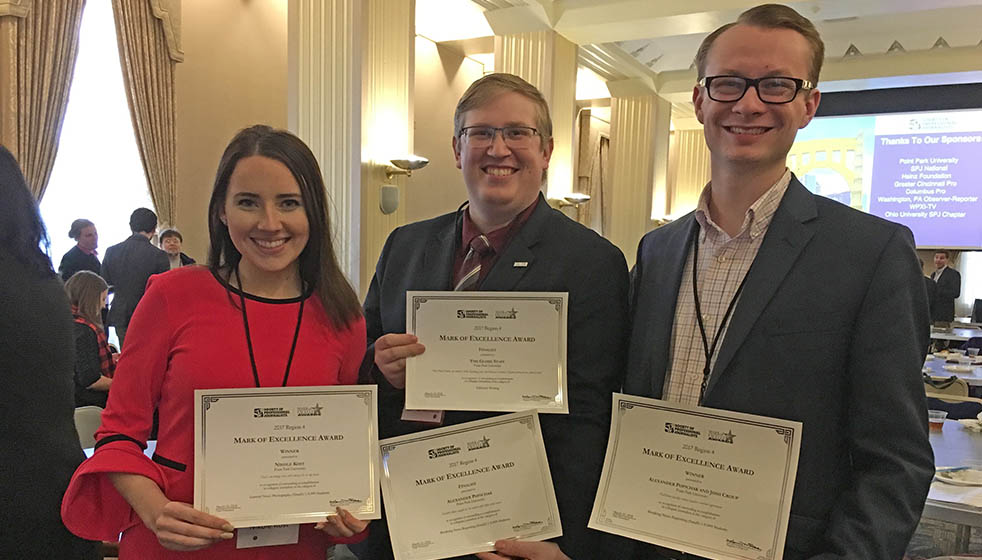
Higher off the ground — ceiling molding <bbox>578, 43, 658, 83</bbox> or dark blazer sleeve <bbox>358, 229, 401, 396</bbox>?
ceiling molding <bbox>578, 43, 658, 83</bbox>

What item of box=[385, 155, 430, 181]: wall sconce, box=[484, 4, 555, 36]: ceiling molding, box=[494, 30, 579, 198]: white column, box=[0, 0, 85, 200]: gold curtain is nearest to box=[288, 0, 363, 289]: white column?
box=[385, 155, 430, 181]: wall sconce

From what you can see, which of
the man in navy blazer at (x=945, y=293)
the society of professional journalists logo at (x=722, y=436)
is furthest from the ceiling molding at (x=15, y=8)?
the man in navy blazer at (x=945, y=293)

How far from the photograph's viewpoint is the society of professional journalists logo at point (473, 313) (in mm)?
1443

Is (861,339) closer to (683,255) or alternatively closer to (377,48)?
(683,255)

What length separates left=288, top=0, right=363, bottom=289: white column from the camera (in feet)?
18.7

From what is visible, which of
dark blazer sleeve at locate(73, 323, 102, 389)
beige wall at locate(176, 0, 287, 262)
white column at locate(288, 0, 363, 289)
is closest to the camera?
dark blazer sleeve at locate(73, 323, 102, 389)

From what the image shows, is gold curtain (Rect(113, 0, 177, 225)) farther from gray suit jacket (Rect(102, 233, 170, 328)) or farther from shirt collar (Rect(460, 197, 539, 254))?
shirt collar (Rect(460, 197, 539, 254))

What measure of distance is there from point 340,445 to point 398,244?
0.62 m

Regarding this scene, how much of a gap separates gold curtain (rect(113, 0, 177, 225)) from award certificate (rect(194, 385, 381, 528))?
21.5 ft

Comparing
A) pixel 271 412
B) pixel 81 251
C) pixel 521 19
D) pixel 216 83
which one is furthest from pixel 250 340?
pixel 521 19

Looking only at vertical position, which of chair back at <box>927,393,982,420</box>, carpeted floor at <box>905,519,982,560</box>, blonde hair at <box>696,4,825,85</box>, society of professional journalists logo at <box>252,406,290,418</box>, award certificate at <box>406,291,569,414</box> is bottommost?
carpeted floor at <box>905,519,982,560</box>

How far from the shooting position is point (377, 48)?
586 cm

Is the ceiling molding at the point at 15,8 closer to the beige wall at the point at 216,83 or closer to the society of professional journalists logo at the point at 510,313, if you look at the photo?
the beige wall at the point at 216,83

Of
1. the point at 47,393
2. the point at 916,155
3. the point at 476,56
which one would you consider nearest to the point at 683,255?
the point at 47,393
